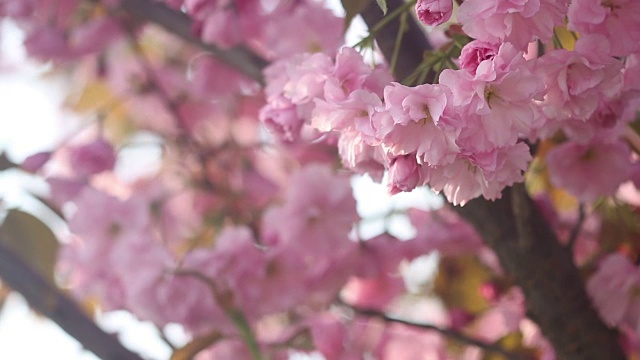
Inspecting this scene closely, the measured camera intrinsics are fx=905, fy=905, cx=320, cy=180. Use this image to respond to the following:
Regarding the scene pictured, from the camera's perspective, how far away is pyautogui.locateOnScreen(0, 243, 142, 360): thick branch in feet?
2.60

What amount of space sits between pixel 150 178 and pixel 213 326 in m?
0.44

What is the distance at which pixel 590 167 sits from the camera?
67 centimetres

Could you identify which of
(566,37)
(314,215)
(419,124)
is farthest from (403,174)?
(314,215)

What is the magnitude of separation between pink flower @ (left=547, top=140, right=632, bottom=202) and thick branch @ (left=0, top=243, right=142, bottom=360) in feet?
1.30

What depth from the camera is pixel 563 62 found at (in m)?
0.45

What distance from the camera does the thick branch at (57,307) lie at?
79 centimetres

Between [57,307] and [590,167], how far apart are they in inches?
18.8

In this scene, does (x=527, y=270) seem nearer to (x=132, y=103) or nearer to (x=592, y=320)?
(x=592, y=320)

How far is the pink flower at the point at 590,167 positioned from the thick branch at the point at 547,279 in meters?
0.04

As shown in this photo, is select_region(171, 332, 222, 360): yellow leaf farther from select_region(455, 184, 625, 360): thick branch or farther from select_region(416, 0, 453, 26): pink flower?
select_region(416, 0, 453, 26): pink flower

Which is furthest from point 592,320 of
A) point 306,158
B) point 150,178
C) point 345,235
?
point 150,178

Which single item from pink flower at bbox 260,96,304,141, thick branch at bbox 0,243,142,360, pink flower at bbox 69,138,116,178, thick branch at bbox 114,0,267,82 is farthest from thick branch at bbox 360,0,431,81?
pink flower at bbox 69,138,116,178

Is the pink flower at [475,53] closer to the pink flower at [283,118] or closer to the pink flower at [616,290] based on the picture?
the pink flower at [283,118]

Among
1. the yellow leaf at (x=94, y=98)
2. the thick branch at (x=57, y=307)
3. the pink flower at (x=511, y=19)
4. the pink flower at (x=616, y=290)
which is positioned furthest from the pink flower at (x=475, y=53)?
the yellow leaf at (x=94, y=98)
